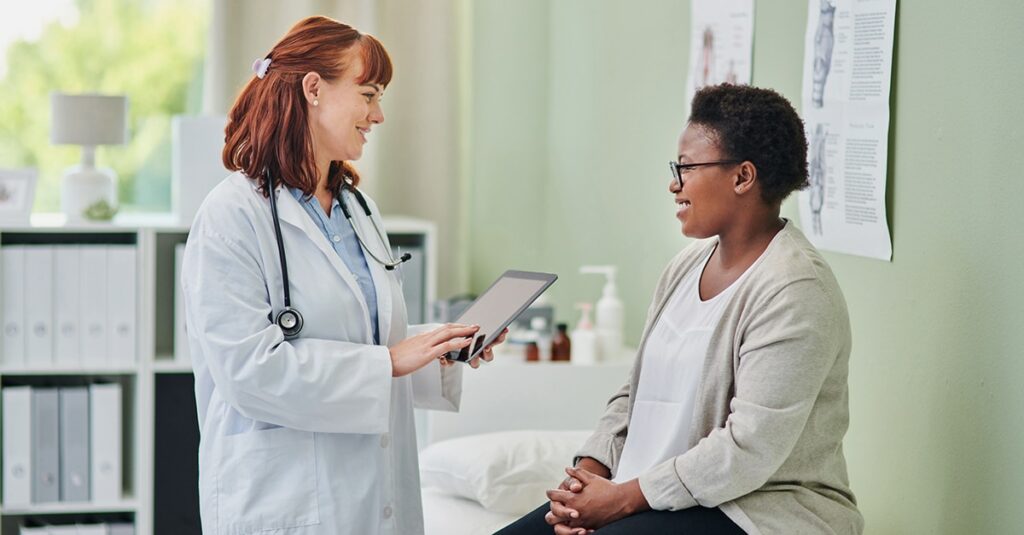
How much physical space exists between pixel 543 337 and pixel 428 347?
1.32 metres

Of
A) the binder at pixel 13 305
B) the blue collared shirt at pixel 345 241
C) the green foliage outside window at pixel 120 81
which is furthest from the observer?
the green foliage outside window at pixel 120 81

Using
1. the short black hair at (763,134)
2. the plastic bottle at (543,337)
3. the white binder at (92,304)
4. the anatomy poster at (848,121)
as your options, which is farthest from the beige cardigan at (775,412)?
the white binder at (92,304)

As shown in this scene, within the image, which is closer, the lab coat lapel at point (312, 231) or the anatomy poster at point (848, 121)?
the lab coat lapel at point (312, 231)

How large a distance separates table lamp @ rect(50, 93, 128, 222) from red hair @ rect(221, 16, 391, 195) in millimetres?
1600

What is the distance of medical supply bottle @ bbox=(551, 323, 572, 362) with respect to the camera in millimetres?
3045

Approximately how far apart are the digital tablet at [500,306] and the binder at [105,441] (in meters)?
1.72

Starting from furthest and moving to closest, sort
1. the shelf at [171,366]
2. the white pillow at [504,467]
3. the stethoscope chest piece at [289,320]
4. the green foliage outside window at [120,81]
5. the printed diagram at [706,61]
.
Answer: the green foliage outside window at [120,81] → the shelf at [171,366] → the printed diagram at [706,61] → the white pillow at [504,467] → the stethoscope chest piece at [289,320]

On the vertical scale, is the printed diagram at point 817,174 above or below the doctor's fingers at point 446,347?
above

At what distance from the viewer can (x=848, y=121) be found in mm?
2023

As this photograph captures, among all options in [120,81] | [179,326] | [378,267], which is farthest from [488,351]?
[120,81]

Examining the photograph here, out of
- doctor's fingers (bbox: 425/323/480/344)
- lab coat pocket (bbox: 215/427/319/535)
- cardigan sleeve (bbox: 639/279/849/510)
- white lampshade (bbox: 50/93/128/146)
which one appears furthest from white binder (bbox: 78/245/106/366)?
cardigan sleeve (bbox: 639/279/849/510)

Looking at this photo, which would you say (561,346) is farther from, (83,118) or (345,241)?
(83,118)

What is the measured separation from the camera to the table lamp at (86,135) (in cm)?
325

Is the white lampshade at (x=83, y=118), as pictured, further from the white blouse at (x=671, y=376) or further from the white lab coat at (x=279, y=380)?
the white blouse at (x=671, y=376)
